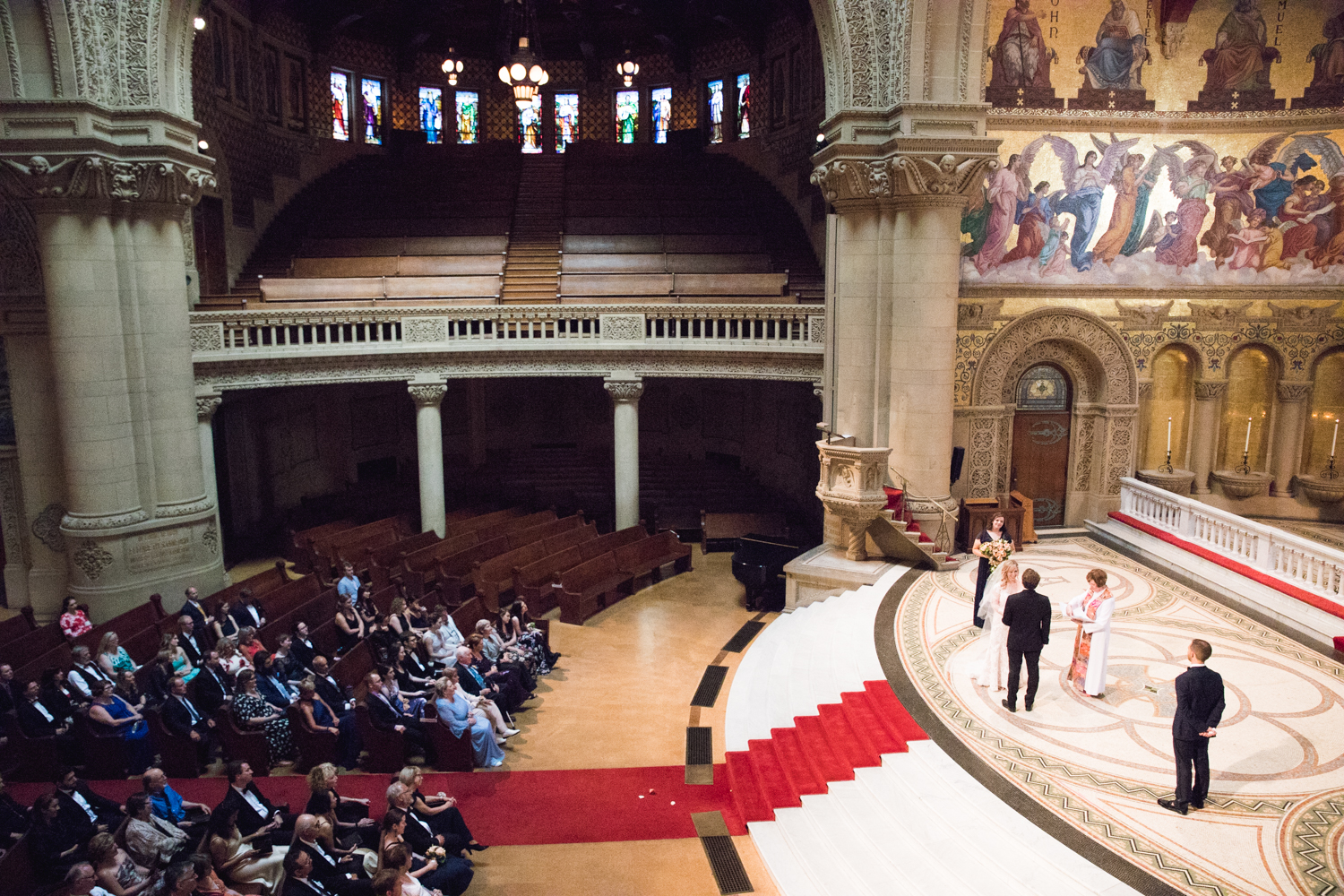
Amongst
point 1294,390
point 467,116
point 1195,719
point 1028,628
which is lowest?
point 1195,719

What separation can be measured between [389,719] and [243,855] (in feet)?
8.05

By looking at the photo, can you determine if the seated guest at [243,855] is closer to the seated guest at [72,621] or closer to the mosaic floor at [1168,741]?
the mosaic floor at [1168,741]

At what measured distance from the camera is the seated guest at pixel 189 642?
10.6 metres

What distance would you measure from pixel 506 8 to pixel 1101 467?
1397cm

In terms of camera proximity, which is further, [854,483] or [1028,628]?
[854,483]

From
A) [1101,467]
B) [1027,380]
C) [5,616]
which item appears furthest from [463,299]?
[1101,467]

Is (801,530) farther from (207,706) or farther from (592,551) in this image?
(207,706)

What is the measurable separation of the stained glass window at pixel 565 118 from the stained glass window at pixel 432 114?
3.40 meters

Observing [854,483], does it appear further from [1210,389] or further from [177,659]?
[177,659]

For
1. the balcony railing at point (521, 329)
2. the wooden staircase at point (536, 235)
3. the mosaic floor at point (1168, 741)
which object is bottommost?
the mosaic floor at point (1168, 741)

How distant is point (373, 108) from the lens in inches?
953

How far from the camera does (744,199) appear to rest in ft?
72.0

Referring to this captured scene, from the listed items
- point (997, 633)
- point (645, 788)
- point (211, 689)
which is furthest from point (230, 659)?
point (997, 633)

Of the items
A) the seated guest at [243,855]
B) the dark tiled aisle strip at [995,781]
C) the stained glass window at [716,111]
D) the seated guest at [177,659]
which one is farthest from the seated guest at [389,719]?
the stained glass window at [716,111]
